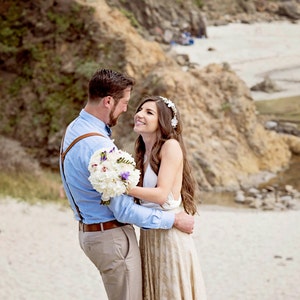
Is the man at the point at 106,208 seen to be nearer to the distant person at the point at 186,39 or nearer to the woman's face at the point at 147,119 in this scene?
the woman's face at the point at 147,119

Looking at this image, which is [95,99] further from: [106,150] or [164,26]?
[164,26]

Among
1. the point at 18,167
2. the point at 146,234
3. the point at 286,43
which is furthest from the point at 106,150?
the point at 286,43

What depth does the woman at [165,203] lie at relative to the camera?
11.6ft

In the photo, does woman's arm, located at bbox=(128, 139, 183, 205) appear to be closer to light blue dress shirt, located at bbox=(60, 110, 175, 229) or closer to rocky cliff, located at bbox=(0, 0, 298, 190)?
light blue dress shirt, located at bbox=(60, 110, 175, 229)

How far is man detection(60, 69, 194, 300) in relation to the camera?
3.36 metres

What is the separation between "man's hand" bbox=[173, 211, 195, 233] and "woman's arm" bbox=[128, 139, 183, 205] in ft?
0.39

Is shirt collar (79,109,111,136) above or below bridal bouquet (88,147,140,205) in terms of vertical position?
above

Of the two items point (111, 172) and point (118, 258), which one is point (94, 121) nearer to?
point (111, 172)

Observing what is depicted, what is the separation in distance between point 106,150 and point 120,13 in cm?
1354

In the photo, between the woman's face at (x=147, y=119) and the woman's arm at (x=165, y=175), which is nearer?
the woman's arm at (x=165, y=175)

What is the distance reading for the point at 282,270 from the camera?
8.02 m

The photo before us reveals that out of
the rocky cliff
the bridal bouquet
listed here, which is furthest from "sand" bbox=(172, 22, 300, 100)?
the bridal bouquet

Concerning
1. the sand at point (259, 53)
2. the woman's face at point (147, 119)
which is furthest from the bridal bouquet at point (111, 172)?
the sand at point (259, 53)

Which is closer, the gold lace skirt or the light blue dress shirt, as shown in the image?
the light blue dress shirt
